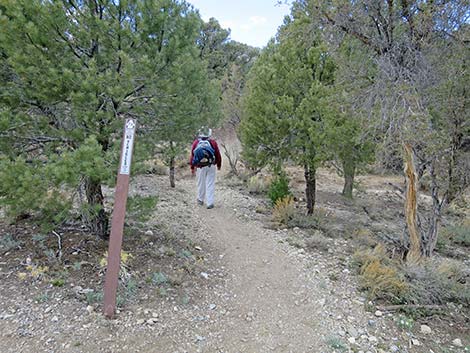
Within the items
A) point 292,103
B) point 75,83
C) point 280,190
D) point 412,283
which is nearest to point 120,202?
point 75,83

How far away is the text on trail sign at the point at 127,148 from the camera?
338 centimetres

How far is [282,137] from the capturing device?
25.4 feet

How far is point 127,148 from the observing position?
3396 millimetres

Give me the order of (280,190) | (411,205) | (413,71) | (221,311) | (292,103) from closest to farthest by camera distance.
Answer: (221,311), (413,71), (411,205), (292,103), (280,190)

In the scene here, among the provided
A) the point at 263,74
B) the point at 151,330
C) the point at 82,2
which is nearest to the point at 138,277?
the point at 151,330

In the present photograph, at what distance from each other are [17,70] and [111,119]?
1034 mm

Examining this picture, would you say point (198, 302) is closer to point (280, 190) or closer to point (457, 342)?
point (457, 342)

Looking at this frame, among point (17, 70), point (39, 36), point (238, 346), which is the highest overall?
point (39, 36)

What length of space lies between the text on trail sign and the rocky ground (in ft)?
4.90

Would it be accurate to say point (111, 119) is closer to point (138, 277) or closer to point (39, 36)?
point (39, 36)

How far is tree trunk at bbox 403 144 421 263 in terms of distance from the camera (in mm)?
5504

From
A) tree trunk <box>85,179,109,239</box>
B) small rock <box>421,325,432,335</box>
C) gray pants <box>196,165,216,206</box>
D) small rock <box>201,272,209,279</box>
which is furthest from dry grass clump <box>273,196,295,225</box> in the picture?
tree trunk <box>85,179,109,239</box>

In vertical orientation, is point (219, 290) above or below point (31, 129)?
below

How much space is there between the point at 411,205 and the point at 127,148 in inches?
187
